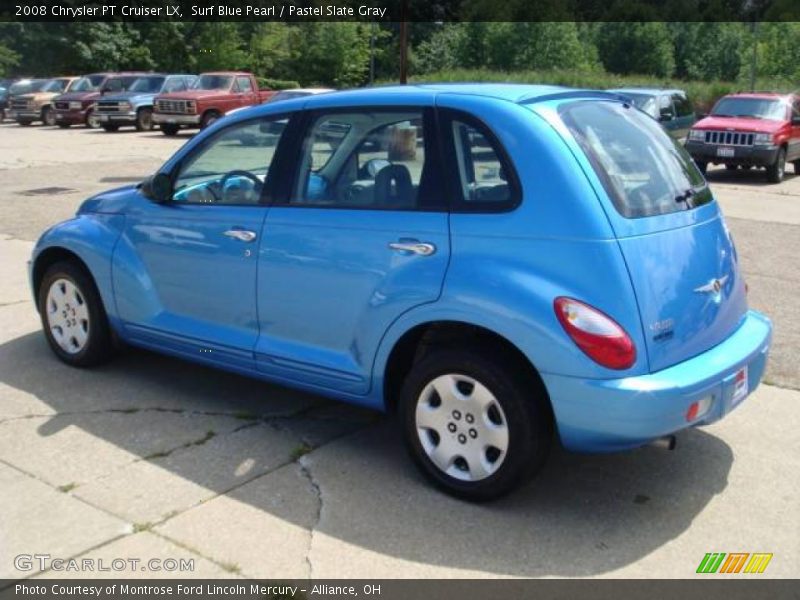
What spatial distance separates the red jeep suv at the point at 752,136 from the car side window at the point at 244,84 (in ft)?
48.2

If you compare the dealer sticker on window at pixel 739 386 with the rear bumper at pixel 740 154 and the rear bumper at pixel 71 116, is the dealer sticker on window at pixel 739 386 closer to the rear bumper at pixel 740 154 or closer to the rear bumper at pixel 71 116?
the rear bumper at pixel 740 154

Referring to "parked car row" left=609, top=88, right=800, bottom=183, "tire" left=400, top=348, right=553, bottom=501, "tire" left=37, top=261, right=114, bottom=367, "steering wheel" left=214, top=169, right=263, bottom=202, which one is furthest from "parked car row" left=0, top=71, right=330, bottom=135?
"tire" left=400, top=348, right=553, bottom=501

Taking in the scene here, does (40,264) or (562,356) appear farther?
(40,264)

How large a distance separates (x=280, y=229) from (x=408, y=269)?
32.3 inches

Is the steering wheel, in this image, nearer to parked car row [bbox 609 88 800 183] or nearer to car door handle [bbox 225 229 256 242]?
car door handle [bbox 225 229 256 242]

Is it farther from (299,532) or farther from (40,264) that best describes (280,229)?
(40,264)

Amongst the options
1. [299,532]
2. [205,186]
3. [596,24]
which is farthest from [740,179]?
[596,24]

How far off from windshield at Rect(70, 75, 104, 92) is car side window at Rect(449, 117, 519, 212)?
30.4m

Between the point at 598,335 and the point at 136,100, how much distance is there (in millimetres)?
27165

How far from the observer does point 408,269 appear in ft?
12.8

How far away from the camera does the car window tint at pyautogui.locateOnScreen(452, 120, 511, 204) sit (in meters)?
3.79

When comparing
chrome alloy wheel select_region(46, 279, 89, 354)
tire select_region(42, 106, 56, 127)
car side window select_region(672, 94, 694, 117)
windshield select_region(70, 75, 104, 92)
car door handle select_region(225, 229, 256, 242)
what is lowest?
tire select_region(42, 106, 56, 127)

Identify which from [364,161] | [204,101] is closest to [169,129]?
[204,101]

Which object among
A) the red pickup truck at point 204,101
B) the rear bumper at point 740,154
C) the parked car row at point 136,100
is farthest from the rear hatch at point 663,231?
the red pickup truck at point 204,101
